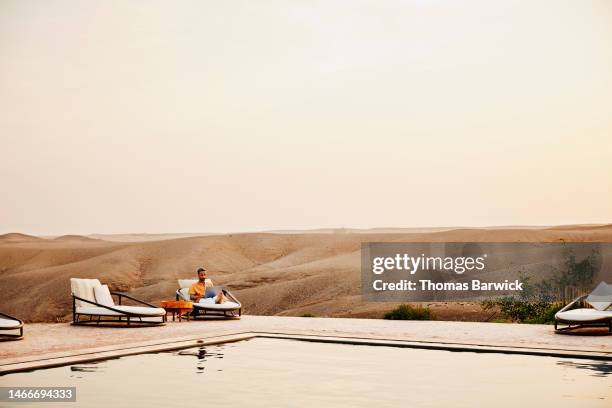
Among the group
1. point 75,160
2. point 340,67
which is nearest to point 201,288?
point 340,67

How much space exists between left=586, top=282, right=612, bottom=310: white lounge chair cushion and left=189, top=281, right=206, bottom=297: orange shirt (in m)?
6.09

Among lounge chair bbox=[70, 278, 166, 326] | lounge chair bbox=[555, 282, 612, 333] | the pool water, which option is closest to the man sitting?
lounge chair bbox=[70, 278, 166, 326]

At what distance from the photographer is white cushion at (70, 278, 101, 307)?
471 inches

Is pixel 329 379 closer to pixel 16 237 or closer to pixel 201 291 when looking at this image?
pixel 201 291

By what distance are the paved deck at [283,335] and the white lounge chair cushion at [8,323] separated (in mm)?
213

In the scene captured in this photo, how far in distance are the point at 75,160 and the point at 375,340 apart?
16.5 m

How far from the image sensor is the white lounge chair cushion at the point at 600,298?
11428mm

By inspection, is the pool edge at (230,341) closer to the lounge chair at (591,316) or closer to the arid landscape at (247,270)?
the lounge chair at (591,316)

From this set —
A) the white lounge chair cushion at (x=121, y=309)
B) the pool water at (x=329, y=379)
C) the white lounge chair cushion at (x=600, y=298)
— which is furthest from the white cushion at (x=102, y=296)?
the white lounge chair cushion at (x=600, y=298)

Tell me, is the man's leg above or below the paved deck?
above

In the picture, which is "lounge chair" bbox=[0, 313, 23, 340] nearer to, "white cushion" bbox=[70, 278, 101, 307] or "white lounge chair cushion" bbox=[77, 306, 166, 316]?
"white lounge chair cushion" bbox=[77, 306, 166, 316]

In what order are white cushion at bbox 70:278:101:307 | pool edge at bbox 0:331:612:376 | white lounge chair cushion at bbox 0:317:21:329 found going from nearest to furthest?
Result: 1. pool edge at bbox 0:331:612:376
2. white lounge chair cushion at bbox 0:317:21:329
3. white cushion at bbox 70:278:101:307

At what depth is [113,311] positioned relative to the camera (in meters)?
11.6

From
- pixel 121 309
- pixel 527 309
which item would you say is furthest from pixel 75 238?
pixel 121 309
